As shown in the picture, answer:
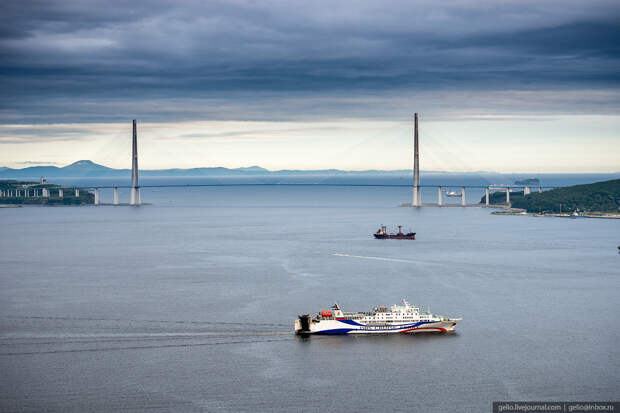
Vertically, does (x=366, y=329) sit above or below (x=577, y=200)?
below

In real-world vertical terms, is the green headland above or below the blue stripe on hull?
above

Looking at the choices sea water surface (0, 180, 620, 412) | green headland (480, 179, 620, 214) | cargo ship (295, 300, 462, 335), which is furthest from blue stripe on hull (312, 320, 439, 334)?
green headland (480, 179, 620, 214)

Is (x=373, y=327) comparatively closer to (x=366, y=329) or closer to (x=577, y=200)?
(x=366, y=329)

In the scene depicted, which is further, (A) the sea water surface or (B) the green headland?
(B) the green headland

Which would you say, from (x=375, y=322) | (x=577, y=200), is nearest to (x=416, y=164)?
(x=577, y=200)

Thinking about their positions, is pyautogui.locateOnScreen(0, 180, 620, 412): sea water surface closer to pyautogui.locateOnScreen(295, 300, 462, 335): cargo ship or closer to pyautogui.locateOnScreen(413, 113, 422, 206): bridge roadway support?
pyautogui.locateOnScreen(295, 300, 462, 335): cargo ship

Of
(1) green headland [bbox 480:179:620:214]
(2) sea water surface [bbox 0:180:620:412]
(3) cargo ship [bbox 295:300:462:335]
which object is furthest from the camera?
(1) green headland [bbox 480:179:620:214]

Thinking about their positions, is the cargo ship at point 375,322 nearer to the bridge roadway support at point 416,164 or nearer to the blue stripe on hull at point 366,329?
the blue stripe on hull at point 366,329

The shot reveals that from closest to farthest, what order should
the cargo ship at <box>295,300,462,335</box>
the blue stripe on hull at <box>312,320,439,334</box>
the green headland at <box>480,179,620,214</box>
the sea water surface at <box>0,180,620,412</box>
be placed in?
the sea water surface at <box>0,180,620,412</box>, the cargo ship at <box>295,300,462,335</box>, the blue stripe on hull at <box>312,320,439,334</box>, the green headland at <box>480,179,620,214</box>
